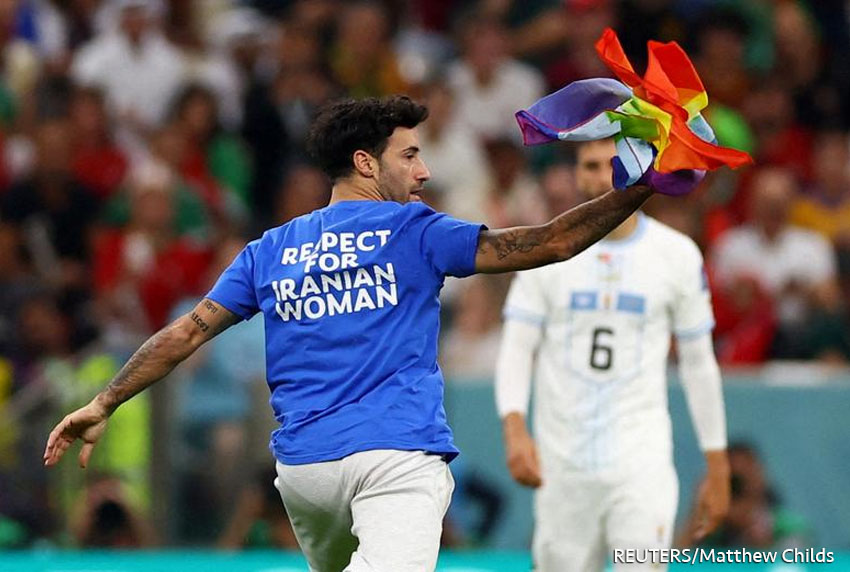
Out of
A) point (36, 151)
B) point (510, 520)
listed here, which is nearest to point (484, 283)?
point (510, 520)

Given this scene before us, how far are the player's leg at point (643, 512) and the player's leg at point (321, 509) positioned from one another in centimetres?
174

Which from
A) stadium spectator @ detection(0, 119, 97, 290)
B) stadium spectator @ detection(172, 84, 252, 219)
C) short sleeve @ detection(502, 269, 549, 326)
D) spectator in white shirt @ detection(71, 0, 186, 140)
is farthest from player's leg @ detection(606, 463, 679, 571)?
spectator in white shirt @ detection(71, 0, 186, 140)

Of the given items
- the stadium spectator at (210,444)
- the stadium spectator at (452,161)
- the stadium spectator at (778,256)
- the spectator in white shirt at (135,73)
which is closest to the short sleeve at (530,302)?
the stadium spectator at (210,444)

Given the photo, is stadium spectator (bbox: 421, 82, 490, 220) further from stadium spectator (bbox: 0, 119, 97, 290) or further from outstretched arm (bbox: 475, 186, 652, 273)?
outstretched arm (bbox: 475, 186, 652, 273)

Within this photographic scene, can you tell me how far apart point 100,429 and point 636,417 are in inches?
97.1

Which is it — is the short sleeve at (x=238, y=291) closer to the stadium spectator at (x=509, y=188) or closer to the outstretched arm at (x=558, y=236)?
the outstretched arm at (x=558, y=236)

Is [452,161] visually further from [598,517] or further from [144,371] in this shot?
[144,371]

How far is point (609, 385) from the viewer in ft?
24.3

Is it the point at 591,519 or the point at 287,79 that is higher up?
the point at 287,79

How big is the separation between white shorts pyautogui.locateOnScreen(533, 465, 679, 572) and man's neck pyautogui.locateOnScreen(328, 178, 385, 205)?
2.05 meters

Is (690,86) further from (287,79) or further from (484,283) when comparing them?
(287,79)

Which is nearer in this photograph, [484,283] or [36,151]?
[484,283]

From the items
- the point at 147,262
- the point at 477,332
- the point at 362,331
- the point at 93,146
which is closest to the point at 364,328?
the point at 362,331

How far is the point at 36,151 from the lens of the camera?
13.6m
